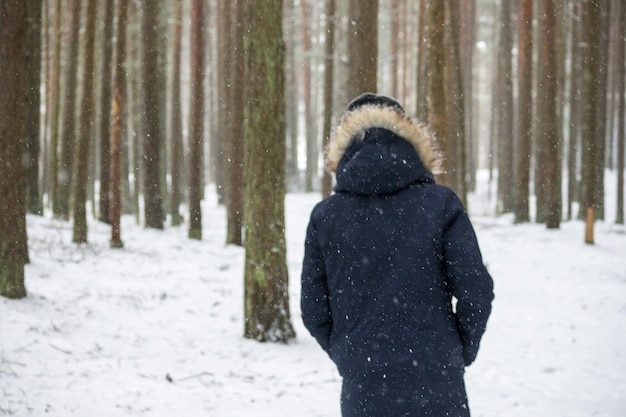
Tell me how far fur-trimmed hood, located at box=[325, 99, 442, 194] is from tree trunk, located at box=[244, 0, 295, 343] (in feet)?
14.1

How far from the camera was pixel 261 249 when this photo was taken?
7098 mm

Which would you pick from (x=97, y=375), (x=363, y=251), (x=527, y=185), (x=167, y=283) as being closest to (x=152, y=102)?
(x=167, y=283)

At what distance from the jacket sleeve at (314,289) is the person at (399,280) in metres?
0.06

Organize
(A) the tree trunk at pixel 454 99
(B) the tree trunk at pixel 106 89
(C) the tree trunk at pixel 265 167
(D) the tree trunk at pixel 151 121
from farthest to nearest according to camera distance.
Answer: (D) the tree trunk at pixel 151 121 < (B) the tree trunk at pixel 106 89 < (A) the tree trunk at pixel 454 99 < (C) the tree trunk at pixel 265 167

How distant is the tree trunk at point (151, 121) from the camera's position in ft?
49.0

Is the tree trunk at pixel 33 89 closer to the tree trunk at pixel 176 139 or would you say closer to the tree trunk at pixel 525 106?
the tree trunk at pixel 176 139

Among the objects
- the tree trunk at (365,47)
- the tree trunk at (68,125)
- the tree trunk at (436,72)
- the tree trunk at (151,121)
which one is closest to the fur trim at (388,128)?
the tree trunk at (436,72)

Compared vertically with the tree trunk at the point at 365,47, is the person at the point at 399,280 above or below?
below

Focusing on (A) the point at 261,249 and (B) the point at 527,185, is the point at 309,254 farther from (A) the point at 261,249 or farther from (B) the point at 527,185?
(B) the point at 527,185

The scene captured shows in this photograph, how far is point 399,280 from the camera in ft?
8.20

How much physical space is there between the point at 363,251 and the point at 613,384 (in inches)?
199

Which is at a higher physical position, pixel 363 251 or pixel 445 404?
pixel 363 251

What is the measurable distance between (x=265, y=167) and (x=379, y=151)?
4.59 meters

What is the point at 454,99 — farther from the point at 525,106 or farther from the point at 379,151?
the point at 379,151
